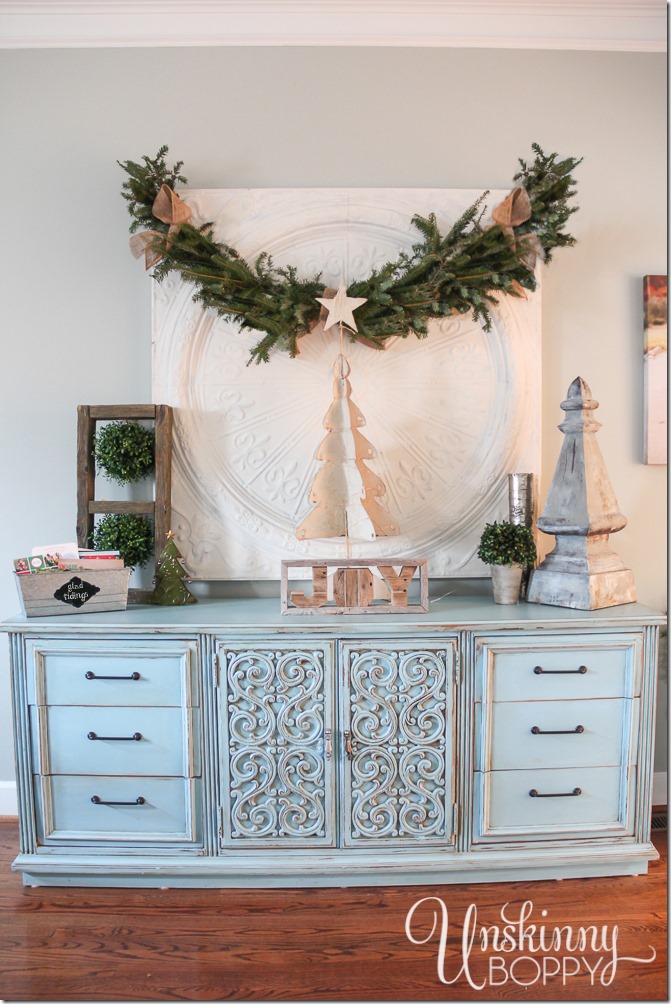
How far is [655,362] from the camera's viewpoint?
2145 mm

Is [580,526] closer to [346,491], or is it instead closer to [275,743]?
[346,491]

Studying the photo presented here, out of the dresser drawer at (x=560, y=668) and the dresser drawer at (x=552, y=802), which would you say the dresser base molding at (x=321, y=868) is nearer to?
the dresser drawer at (x=552, y=802)

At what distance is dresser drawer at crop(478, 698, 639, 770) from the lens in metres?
1.77

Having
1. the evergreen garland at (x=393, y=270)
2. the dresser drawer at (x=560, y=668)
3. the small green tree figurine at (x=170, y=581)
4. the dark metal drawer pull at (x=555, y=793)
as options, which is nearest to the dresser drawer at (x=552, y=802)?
the dark metal drawer pull at (x=555, y=793)

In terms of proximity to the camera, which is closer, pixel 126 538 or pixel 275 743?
pixel 275 743

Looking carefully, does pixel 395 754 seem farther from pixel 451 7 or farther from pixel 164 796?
pixel 451 7

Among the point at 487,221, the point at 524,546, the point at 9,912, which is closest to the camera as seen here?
the point at 9,912

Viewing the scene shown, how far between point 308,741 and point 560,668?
2.57 feet

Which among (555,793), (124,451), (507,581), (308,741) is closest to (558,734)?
(555,793)

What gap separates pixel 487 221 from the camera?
2.09 metres

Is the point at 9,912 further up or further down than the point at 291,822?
further down

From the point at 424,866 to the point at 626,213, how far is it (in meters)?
2.30

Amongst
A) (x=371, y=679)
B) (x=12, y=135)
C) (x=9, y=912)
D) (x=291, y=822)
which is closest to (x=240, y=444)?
(x=371, y=679)

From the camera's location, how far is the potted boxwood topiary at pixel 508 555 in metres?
Answer: 1.93
